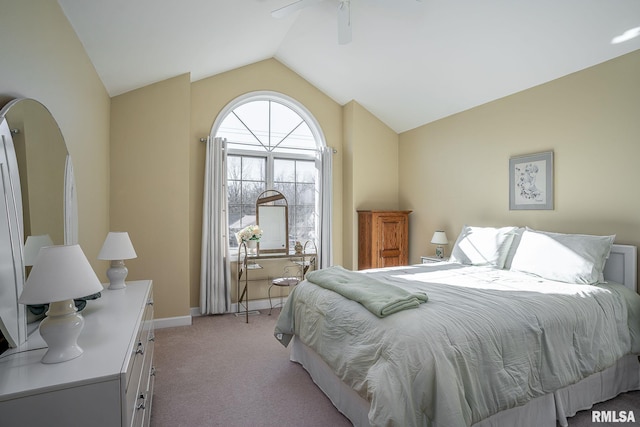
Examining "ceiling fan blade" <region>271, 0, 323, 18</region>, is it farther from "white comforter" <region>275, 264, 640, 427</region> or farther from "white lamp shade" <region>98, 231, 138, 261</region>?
"white comforter" <region>275, 264, 640, 427</region>

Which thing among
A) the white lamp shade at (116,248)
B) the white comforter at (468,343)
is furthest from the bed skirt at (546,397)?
the white lamp shade at (116,248)

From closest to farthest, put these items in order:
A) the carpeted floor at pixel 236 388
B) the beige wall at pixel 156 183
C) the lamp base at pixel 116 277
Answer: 1. the carpeted floor at pixel 236 388
2. the lamp base at pixel 116 277
3. the beige wall at pixel 156 183

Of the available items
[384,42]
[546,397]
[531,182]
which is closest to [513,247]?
[531,182]

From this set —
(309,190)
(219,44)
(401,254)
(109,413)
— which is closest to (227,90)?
(219,44)

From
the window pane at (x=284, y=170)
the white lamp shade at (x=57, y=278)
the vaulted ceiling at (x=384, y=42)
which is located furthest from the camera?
the window pane at (x=284, y=170)

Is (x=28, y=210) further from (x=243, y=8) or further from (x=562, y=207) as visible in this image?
(x=562, y=207)

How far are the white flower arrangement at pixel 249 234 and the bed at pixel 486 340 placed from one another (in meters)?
1.51

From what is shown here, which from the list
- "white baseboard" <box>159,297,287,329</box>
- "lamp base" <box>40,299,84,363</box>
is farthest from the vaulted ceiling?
"white baseboard" <box>159,297,287,329</box>

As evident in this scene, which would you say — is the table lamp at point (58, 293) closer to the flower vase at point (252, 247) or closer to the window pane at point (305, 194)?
the flower vase at point (252, 247)

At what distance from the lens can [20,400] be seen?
1.01 meters

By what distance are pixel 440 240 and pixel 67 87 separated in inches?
157

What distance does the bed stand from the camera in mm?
1579

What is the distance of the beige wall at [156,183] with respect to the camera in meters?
3.66

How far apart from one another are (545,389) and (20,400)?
2.42 meters
